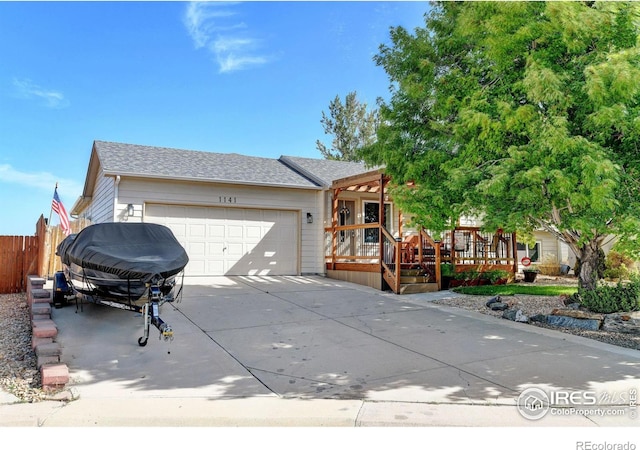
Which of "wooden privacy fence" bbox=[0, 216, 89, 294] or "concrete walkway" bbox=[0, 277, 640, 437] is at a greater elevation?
"wooden privacy fence" bbox=[0, 216, 89, 294]

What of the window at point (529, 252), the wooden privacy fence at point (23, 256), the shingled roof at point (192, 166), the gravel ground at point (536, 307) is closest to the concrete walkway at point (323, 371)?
the gravel ground at point (536, 307)

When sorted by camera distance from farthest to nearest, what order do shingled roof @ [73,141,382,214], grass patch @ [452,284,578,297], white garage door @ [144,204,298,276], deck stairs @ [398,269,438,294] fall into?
white garage door @ [144,204,298,276]
shingled roof @ [73,141,382,214]
deck stairs @ [398,269,438,294]
grass patch @ [452,284,578,297]

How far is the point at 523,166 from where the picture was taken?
6484 millimetres

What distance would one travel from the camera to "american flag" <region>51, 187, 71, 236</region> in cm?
1066

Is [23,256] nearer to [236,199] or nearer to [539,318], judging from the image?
[236,199]

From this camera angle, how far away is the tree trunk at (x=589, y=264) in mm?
8031

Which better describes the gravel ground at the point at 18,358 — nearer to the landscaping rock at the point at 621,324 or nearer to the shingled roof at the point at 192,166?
the shingled roof at the point at 192,166

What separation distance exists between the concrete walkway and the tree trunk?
6.93 feet

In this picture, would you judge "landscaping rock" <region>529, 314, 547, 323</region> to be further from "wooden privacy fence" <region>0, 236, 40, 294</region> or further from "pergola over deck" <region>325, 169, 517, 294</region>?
"wooden privacy fence" <region>0, 236, 40, 294</region>

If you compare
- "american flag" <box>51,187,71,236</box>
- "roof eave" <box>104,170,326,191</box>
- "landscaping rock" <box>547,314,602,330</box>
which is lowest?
"landscaping rock" <box>547,314,602,330</box>

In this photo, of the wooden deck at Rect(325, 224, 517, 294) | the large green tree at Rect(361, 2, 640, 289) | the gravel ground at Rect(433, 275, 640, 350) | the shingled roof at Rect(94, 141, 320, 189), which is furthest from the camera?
the shingled roof at Rect(94, 141, 320, 189)

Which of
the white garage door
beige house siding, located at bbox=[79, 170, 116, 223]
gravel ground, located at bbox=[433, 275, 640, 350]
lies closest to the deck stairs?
gravel ground, located at bbox=[433, 275, 640, 350]

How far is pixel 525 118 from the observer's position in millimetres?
6184
